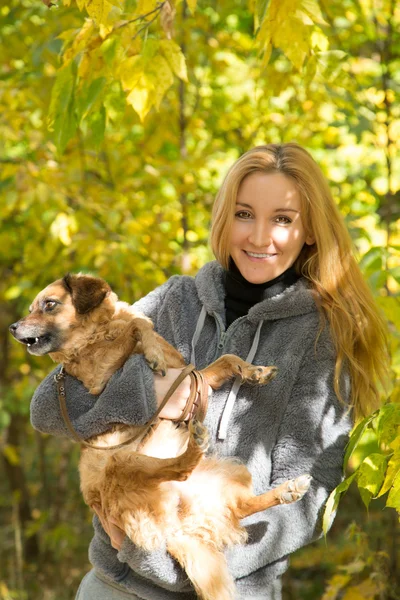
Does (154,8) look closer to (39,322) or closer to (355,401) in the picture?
(39,322)

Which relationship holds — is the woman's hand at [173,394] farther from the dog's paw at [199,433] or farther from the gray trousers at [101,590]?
the gray trousers at [101,590]

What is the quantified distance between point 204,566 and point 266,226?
1.30 metres

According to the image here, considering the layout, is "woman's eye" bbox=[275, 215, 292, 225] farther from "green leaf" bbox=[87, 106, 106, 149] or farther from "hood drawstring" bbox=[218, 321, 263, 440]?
"green leaf" bbox=[87, 106, 106, 149]

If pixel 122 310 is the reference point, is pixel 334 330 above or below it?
above

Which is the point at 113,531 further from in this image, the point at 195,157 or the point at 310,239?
the point at 195,157

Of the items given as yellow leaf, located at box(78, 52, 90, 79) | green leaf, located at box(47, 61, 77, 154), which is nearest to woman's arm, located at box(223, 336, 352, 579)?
green leaf, located at box(47, 61, 77, 154)

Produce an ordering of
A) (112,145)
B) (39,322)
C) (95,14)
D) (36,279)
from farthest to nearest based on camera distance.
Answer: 1. (36,279)
2. (112,145)
3. (39,322)
4. (95,14)

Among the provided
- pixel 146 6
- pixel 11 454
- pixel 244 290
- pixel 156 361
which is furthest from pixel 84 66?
pixel 11 454

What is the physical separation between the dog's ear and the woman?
1.28 feet

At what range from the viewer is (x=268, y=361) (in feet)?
8.98

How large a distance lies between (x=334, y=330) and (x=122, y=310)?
1063 millimetres

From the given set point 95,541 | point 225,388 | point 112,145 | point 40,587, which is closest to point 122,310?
point 225,388

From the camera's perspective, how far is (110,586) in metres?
2.65

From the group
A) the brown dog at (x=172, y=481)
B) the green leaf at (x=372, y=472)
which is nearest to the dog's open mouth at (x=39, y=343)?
the brown dog at (x=172, y=481)
